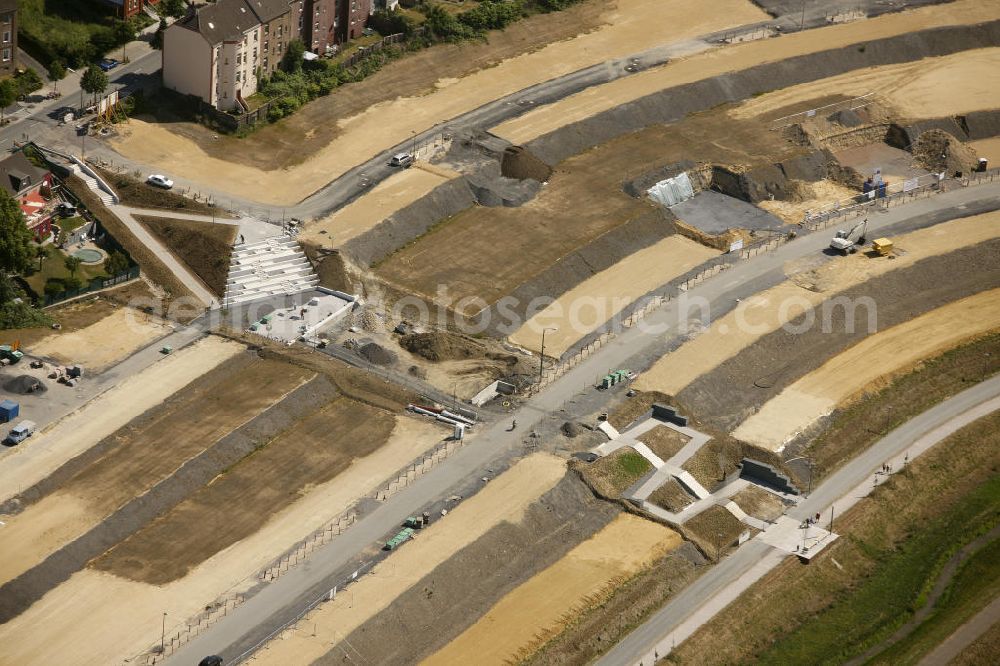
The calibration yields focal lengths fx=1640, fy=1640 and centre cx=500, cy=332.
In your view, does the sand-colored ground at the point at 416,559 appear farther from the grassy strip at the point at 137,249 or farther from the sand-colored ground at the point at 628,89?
the sand-colored ground at the point at 628,89

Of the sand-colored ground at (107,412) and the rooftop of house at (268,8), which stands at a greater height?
the rooftop of house at (268,8)

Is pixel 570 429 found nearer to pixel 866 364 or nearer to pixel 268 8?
pixel 866 364

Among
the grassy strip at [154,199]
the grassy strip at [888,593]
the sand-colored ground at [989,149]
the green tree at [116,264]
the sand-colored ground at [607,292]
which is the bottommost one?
the grassy strip at [888,593]

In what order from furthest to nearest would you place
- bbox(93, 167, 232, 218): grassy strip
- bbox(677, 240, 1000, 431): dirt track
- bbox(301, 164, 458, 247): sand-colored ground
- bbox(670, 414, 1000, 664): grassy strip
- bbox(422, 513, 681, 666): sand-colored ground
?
bbox(301, 164, 458, 247): sand-colored ground → bbox(93, 167, 232, 218): grassy strip → bbox(677, 240, 1000, 431): dirt track → bbox(670, 414, 1000, 664): grassy strip → bbox(422, 513, 681, 666): sand-colored ground

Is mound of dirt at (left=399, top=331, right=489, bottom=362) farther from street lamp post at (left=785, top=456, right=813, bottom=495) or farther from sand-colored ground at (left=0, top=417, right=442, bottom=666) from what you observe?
street lamp post at (left=785, top=456, right=813, bottom=495)

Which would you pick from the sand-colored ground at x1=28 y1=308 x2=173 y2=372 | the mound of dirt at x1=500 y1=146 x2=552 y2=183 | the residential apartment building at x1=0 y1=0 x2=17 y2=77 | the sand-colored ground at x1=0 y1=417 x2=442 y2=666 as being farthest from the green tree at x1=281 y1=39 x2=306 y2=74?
the sand-colored ground at x1=0 y1=417 x2=442 y2=666

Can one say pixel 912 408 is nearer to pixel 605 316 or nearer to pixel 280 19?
pixel 605 316

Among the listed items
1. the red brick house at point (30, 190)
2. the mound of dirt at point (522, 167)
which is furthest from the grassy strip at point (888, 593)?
the red brick house at point (30, 190)
